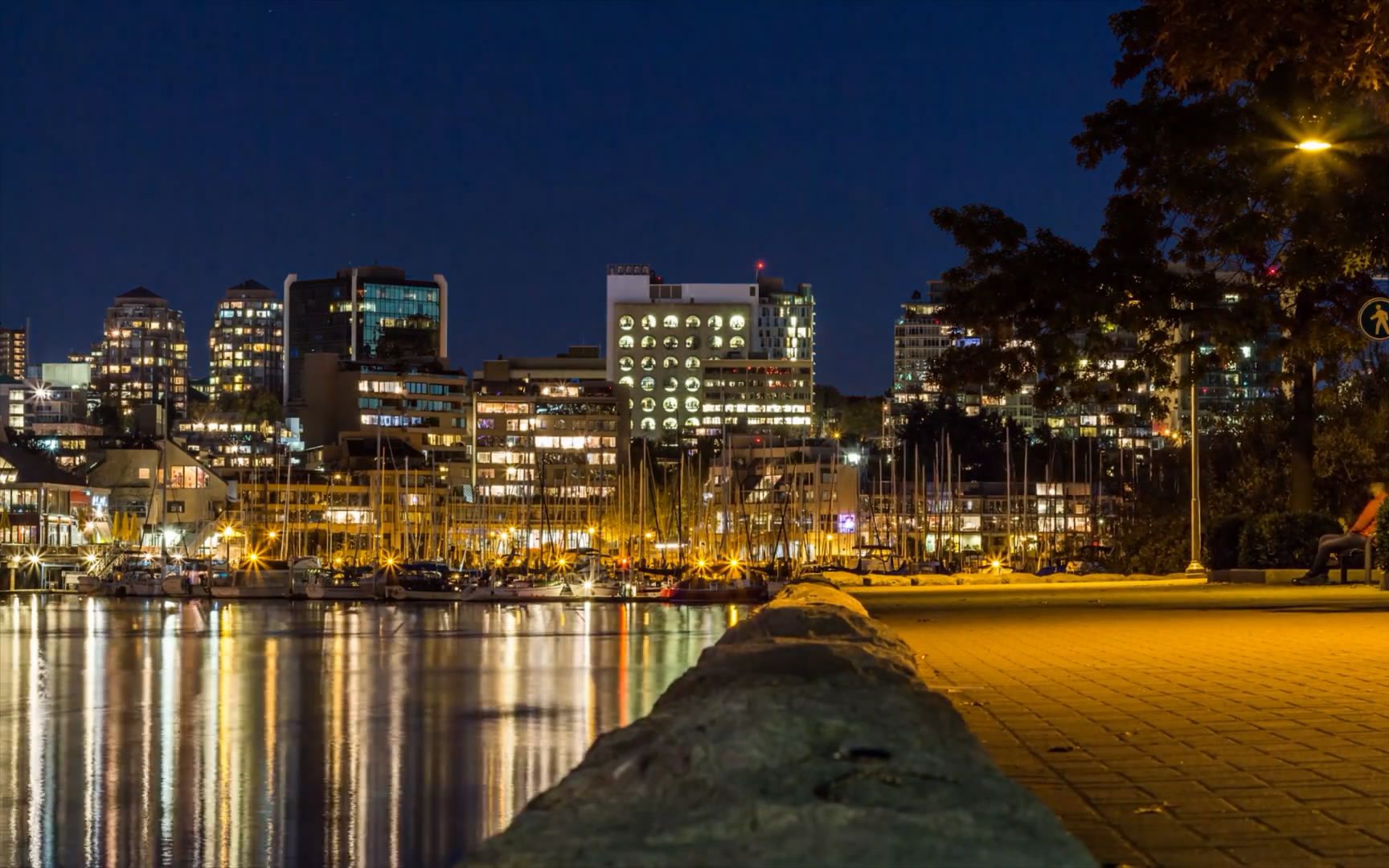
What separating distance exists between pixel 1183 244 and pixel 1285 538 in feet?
43.0

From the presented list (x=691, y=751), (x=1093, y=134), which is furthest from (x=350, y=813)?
(x=691, y=751)

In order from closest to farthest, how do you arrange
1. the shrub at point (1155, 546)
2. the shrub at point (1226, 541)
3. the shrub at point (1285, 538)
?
the shrub at point (1285, 538) → the shrub at point (1226, 541) → the shrub at point (1155, 546)

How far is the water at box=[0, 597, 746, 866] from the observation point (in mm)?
15625

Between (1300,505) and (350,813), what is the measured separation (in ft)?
71.0

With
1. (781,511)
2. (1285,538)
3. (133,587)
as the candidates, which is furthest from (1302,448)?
(133,587)

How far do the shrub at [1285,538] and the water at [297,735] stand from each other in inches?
440

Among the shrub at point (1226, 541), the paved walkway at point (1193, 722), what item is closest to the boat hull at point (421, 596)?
the shrub at point (1226, 541)

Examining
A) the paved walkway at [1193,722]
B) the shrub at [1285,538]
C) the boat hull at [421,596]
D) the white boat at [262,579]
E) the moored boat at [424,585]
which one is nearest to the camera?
the paved walkway at [1193,722]

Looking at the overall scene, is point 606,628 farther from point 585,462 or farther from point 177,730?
point 585,462

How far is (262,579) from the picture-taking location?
97.1 metres

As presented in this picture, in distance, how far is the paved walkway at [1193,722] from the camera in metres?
6.72

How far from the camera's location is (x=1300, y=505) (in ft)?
105

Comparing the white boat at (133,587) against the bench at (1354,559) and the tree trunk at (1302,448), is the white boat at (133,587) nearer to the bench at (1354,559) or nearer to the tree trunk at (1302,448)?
the tree trunk at (1302,448)

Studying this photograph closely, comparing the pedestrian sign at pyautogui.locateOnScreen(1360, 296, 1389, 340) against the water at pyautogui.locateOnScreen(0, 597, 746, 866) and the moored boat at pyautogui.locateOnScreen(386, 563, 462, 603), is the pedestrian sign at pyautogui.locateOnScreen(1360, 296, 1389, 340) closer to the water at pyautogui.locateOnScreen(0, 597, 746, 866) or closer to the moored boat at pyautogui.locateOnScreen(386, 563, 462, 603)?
the water at pyautogui.locateOnScreen(0, 597, 746, 866)
